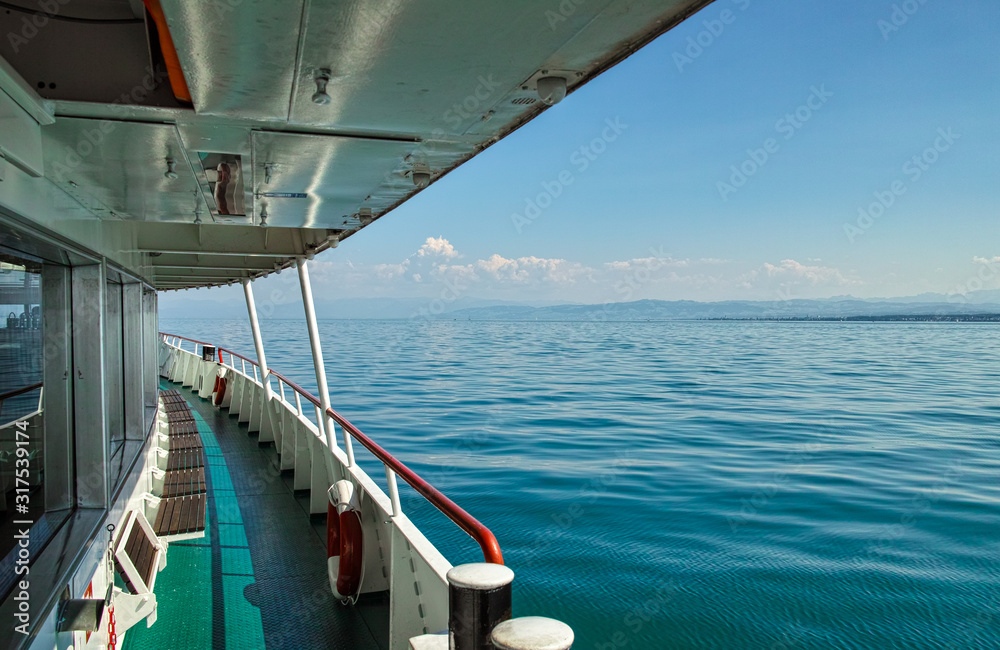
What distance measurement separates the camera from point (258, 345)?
788 cm

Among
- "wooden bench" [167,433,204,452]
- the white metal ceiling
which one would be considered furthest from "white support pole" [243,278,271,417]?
the white metal ceiling

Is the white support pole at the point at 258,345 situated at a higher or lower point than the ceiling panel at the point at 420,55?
lower

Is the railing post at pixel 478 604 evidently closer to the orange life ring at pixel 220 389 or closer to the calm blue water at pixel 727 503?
the calm blue water at pixel 727 503

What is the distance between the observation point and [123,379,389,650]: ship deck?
3248mm

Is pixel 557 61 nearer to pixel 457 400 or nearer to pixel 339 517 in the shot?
pixel 339 517

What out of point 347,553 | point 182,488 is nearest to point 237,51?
point 347,553

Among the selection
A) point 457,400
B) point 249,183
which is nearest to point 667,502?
point 249,183

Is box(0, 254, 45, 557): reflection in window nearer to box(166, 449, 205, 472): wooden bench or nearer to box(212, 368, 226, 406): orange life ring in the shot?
box(166, 449, 205, 472): wooden bench

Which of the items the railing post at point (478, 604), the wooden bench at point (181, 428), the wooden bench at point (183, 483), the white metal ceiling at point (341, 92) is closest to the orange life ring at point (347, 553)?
the wooden bench at point (183, 483)

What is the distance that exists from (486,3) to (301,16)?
36 centimetres

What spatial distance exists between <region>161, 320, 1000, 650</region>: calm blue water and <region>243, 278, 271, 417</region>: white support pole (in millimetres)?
2521

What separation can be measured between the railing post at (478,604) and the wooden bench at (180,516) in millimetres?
3030

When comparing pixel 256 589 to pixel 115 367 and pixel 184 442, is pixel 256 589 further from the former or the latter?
pixel 184 442

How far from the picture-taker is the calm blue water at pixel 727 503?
5.38m
